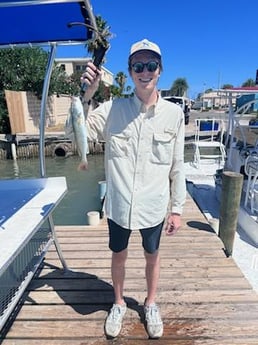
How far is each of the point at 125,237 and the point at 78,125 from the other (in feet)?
2.44

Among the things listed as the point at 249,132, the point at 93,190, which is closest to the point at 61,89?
the point at 93,190

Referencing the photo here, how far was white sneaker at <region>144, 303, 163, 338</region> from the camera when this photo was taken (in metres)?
2.04

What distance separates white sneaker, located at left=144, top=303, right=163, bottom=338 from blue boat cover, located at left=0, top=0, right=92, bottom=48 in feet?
6.83

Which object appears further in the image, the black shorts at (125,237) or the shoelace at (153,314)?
the shoelace at (153,314)

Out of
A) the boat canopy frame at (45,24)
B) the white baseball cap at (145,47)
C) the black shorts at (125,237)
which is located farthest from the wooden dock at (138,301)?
the white baseball cap at (145,47)

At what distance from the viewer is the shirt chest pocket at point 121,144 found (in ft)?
5.95

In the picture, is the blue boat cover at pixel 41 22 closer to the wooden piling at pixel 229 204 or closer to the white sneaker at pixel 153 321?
Result: the white sneaker at pixel 153 321

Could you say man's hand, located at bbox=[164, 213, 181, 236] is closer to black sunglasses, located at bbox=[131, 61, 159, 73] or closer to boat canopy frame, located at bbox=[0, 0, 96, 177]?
black sunglasses, located at bbox=[131, 61, 159, 73]

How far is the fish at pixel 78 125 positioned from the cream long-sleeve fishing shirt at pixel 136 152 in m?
0.09

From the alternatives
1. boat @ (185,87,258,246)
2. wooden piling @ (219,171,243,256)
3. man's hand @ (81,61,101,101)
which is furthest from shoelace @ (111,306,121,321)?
boat @ (185,87,258,246)

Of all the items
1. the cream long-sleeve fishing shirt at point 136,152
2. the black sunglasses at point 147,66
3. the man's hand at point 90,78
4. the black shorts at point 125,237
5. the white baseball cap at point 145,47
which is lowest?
the black shorts at point 125,237

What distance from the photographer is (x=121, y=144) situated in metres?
1.82

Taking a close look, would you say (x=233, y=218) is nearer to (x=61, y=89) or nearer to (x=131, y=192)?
(x=131, y=192)

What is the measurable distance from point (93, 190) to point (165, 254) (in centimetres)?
794
